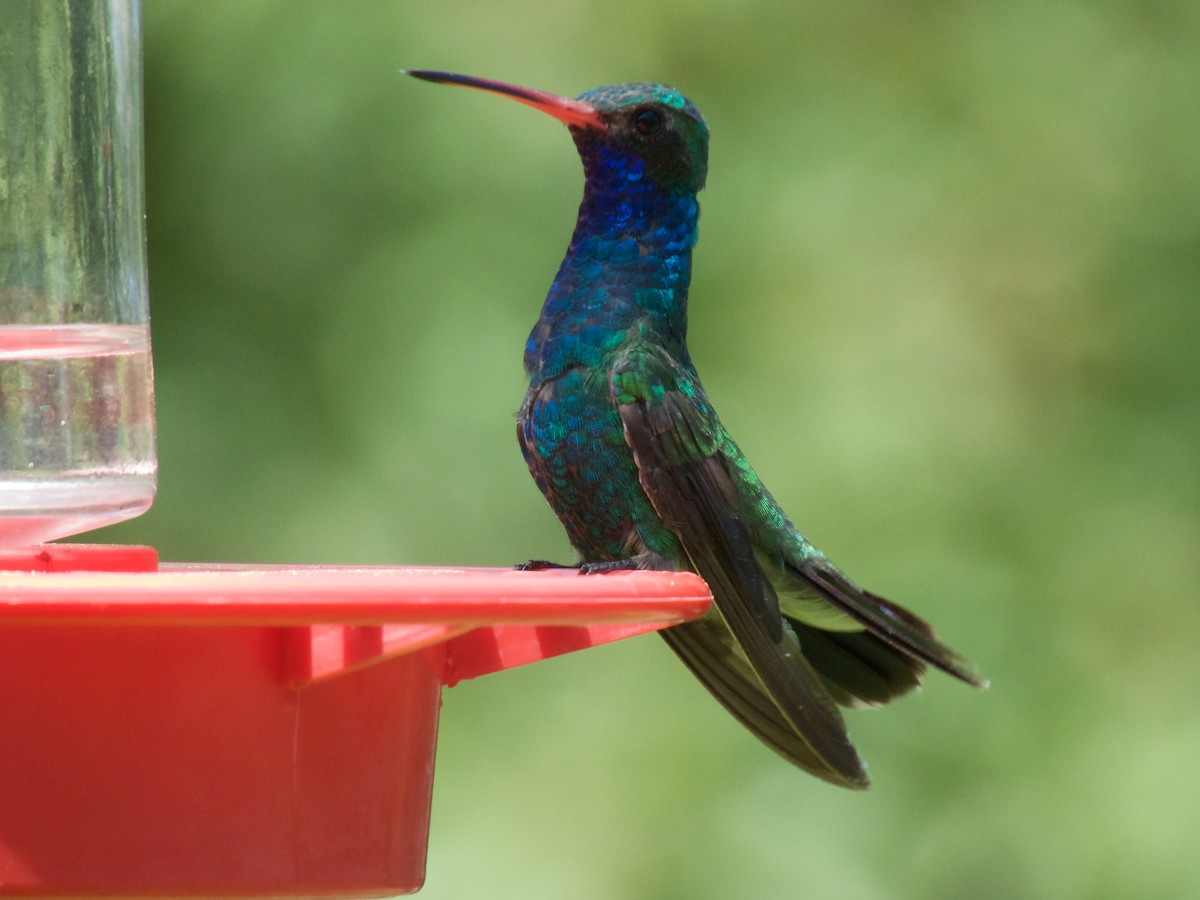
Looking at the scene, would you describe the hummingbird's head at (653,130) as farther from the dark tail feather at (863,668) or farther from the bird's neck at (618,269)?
the dark tail feather at (863,668)

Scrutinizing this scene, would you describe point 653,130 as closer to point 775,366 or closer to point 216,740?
point 775,366

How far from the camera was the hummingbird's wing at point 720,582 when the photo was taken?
2.97 metres

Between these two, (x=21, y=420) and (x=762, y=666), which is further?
(x=762, y=666)

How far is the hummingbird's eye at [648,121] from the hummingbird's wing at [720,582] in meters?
0.48

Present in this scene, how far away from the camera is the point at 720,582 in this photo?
9.81ft

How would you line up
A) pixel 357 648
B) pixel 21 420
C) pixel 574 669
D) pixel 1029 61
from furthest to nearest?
pixel 1029 61 → pixel 574 669 → pixel 21 420 → pixel 357 648

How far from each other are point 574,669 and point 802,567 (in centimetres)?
130

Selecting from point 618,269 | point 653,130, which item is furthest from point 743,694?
point 653,130

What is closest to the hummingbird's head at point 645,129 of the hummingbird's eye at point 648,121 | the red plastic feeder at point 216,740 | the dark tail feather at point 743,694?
the hummingbird's eye at point 648,121

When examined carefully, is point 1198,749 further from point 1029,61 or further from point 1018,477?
point 1029,61

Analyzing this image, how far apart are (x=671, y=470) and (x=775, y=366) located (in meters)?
2.06

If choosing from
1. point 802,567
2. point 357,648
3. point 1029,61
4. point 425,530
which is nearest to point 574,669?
point 425,530

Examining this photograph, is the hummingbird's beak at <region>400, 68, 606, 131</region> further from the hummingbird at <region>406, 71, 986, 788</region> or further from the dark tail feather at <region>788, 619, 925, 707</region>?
the dark tail feather at <region>788, 619, 925, 707</region>

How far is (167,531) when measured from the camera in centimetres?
509
